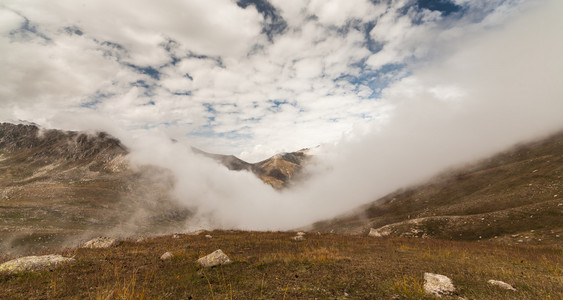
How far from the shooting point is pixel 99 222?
128125 mm

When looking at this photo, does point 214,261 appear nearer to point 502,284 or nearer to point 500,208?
point 502,284

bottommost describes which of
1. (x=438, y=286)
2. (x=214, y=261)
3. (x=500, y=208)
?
(x=500, y=208)

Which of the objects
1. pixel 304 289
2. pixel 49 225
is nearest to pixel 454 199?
pixel 304 289

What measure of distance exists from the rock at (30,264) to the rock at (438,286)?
737 inches

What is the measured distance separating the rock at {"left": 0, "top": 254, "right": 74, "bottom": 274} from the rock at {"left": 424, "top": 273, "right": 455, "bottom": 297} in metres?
18.7

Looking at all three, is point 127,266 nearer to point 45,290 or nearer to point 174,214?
point 45,290

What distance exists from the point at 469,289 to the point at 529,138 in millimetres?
187291

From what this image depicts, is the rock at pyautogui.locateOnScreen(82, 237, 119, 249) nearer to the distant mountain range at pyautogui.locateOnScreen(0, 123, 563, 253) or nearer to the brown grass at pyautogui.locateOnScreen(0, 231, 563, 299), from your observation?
the brown grass at pyautogui.locateOnScreen(0, 231, 563, 299)

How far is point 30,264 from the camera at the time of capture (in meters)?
10.5

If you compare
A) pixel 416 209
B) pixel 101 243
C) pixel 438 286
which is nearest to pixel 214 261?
pixel 438 286

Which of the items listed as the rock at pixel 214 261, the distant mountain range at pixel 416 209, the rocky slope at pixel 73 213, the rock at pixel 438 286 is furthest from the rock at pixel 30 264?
the rocky slope at pixel 73 213

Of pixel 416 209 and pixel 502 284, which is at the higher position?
pixel 502 284

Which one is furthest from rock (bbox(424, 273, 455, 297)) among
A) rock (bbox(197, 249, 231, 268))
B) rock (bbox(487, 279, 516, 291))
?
rock (bbox(197, 249, 231, 268))

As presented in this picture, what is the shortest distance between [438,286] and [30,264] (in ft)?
64.9
